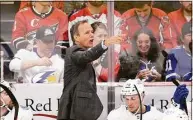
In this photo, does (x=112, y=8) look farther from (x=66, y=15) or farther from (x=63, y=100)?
(x=63, y=100)

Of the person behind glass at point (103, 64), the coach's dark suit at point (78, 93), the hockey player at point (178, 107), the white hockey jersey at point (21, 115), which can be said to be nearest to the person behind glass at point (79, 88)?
the coach's dark suit at point (78, 93)

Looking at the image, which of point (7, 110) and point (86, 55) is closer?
point (86, 55)

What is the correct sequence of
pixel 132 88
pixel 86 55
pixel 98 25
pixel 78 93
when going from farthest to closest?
pixel 98 25
pixel 132 88
pixel 78 93
pixel 86 55

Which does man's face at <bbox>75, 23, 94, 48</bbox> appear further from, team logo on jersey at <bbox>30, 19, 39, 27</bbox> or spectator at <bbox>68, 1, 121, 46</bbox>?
team logo on jersey at <bbox>30, 19, 39, 27</bbox>

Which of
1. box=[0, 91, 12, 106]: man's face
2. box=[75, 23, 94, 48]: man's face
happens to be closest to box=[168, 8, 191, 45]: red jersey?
box=[75, 23, 94, 48]: man's face

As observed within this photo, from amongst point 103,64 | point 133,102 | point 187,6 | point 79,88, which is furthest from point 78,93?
point 187,6

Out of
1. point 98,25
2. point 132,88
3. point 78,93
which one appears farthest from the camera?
point 98,25

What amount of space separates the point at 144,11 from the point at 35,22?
1.22m

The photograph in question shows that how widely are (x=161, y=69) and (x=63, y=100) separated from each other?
1831 mm

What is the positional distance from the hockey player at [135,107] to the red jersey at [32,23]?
1.31 meters

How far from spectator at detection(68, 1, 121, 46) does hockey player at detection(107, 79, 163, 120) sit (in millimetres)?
1162

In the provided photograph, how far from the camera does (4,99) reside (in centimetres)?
600

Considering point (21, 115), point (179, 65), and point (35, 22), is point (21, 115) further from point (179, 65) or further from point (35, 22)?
point (179, 65)

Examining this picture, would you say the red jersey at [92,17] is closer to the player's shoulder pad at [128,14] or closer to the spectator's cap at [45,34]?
the player's shoulder pad at [128,14]
